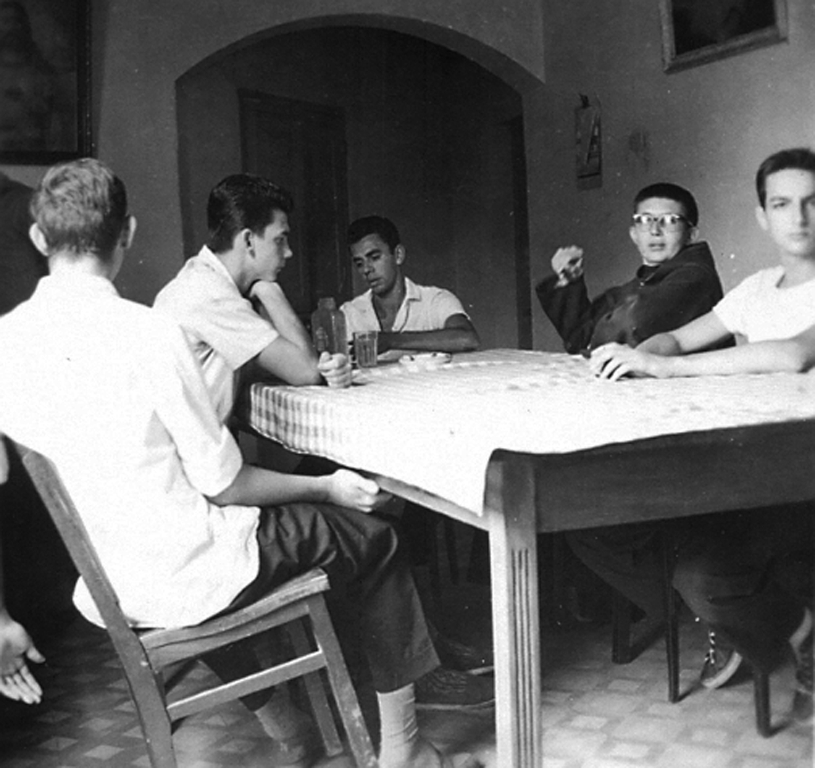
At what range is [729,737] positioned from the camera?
6.43 ft

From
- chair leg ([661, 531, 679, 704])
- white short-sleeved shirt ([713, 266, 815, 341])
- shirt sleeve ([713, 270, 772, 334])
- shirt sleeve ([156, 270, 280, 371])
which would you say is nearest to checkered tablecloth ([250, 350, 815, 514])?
shirt sleeve ([156, 270, 280, 371])

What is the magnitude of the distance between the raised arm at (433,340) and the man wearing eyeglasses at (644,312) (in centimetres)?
36

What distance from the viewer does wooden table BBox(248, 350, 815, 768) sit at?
1.40 m

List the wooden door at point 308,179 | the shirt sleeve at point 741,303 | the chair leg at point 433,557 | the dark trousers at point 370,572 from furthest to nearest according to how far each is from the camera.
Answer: the wooden door at point 308,179 < the chair leg at point 433,557 < the shirt sleeve at point 741,303 < the dark trousers at point 370,572

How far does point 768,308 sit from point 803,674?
764 mm

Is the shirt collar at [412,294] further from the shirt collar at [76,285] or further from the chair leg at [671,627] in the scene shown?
the shirt collar at [76,285]

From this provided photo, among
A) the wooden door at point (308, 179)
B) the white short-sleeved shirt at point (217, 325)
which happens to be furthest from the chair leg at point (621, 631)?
the wooden door at point (308, 179)

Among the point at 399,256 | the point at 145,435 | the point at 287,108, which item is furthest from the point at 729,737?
the point at 287,108

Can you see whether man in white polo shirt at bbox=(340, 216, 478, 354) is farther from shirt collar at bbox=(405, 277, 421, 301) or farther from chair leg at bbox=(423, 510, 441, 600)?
chair leg at bbox=(423, 510, 441, 600)

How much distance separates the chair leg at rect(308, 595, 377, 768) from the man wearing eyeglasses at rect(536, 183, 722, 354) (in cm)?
132

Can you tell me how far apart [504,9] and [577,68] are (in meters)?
0.46

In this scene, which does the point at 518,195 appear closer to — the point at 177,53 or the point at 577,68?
the point at 577,68

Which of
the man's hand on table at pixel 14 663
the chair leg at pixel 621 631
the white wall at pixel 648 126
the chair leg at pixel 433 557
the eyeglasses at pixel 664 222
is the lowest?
the chair leg at pixel 621 631

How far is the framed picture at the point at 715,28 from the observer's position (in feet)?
10.3
